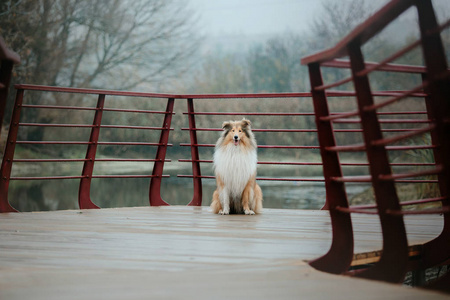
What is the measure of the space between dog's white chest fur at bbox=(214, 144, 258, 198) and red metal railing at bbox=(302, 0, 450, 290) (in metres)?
2.14

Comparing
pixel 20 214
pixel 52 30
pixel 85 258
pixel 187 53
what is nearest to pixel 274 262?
pixel 85 258

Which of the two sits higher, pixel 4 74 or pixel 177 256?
pixel 4 74

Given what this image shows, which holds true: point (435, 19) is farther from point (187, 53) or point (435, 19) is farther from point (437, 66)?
point (187, 53)

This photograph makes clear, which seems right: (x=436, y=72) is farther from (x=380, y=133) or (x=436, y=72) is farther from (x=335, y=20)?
(x=335, y=20)

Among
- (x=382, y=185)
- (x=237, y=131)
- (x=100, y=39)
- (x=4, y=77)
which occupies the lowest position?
(x=382, y=185)

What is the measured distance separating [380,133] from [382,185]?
5.7 inches

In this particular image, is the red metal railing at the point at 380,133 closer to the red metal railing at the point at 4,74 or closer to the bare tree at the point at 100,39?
the red metal railing at the point at 4,74

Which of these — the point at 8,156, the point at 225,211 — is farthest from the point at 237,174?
the point at 8,156

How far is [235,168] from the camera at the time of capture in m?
3.98

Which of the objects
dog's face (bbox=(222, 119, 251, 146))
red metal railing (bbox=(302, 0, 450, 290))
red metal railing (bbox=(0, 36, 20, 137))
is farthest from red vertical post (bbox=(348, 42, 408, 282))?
dog's face (bbox=(222, 119, 251, 146))

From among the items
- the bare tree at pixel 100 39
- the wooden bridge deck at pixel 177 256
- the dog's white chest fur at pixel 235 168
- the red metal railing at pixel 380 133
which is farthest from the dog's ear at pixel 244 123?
the bare tree at pixel 100 39

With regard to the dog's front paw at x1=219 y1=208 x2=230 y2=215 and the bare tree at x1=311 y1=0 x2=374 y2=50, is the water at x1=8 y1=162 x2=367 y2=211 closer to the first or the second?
the bare tree at x1=311 y1=0 x2=374 y2=50

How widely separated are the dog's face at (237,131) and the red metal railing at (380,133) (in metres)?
2.24

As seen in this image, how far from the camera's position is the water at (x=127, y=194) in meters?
10.8
